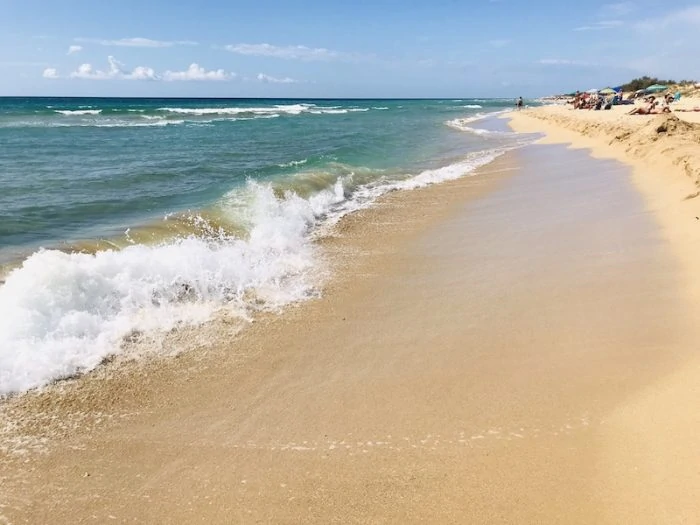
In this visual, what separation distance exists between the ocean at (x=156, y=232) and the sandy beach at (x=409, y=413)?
585mm

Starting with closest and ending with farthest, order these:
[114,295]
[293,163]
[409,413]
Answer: [409,413], [114,295], [293,163]

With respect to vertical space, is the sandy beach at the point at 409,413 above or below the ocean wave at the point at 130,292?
below

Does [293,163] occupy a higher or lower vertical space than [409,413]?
higher

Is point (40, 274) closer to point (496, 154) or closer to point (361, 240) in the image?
point (361, 240)

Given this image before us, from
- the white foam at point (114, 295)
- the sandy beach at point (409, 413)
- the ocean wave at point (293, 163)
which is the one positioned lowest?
the sandy beach at point (409, 413)

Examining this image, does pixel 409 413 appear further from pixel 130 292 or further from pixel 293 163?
pixel 293 163

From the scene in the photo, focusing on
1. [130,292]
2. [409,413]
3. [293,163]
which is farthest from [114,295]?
[293,163]

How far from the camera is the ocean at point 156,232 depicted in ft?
14.9

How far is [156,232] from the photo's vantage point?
8484mm

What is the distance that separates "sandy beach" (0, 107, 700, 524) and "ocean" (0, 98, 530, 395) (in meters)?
0.59

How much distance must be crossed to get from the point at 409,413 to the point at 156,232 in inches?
253

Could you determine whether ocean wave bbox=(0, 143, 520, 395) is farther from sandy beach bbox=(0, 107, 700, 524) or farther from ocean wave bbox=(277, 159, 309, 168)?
ocean wave bbox=(277, 159, 309, 168)

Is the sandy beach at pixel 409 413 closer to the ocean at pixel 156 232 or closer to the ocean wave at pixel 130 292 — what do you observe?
the ocean wave at pixel 130 292

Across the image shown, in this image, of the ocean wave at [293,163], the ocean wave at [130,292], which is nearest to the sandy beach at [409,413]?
the ocean wave at [130,292]
